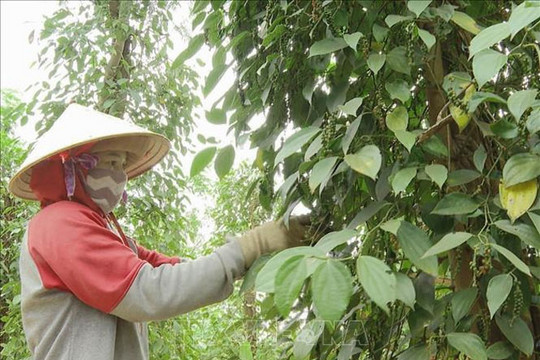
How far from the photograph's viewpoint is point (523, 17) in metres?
0.64

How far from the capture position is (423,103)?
100 centimetres

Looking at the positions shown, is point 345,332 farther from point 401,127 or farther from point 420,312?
point 401,127

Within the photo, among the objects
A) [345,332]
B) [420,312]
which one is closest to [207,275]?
[345,332]

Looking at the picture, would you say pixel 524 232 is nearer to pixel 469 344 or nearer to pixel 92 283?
pixel 469 344

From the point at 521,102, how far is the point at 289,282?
316mm

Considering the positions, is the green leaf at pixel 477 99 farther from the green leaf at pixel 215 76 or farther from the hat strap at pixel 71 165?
the hat strap at pixel 71 165

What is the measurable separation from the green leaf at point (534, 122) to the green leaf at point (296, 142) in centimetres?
23

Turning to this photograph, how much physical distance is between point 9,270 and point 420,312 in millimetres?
2074

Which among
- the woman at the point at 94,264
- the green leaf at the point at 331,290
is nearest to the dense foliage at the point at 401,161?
the green leaf at the point at 331,290

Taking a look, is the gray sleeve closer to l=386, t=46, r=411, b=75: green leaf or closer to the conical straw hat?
the conical straw hat

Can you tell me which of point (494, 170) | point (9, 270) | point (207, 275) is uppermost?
point (494, 170)

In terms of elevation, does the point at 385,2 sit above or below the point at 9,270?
above

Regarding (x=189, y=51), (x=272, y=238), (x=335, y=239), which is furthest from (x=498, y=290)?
(x=189, y=51)

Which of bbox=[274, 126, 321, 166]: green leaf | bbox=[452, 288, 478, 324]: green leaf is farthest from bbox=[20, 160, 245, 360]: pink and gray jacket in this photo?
bbox=[452, 288, 478, 324]: green leaf
